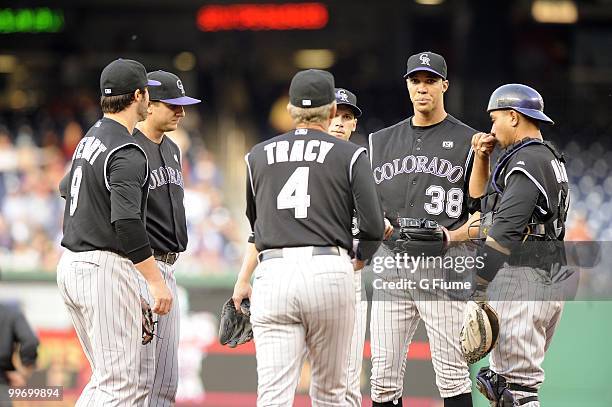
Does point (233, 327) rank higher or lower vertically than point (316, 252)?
lower

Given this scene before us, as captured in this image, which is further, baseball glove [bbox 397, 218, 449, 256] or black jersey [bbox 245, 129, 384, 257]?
baseball glove [bbox 397, 218, 449, 256]

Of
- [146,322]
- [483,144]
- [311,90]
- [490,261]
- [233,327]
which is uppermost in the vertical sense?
[311,90]

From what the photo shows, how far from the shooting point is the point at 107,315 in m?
4.67

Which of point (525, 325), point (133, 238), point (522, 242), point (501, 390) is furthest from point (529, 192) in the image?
point (133, 238)

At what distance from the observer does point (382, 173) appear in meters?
5.46

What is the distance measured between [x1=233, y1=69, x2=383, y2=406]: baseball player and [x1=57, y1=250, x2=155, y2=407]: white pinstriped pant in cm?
67

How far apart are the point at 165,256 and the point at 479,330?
5.39ft

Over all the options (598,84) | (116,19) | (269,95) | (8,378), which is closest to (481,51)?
(598,84)

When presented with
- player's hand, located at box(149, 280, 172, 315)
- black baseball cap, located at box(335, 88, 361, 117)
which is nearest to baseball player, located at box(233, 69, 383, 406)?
player's hand, located at box(149, 280, 172, 315)

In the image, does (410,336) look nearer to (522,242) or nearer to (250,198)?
(522,242)

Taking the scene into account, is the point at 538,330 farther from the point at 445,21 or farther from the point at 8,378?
the point at 445,21

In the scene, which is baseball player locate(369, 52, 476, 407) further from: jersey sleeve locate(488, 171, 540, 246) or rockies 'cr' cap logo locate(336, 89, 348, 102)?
jersey sleeve locate(488, 171, 540, 246)

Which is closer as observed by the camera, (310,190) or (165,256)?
(310,190)

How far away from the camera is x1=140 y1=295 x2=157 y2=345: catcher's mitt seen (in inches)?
192
